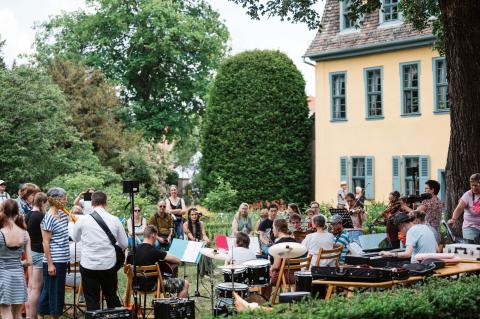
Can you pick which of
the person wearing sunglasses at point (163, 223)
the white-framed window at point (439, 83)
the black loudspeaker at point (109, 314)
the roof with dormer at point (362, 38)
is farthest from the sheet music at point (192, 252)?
the white-framed window at point (439, 83)

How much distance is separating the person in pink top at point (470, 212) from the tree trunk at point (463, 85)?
815 millimetres

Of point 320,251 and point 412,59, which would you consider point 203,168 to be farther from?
point 320,251

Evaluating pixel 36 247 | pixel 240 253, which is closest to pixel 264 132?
pixel 240 253

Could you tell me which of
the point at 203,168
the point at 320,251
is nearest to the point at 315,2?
the point at 320,251

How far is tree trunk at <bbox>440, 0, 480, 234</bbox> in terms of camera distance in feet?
52.1

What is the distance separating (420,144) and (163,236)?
15387 mm

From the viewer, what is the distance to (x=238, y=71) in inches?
1410

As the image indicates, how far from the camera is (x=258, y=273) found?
13.2 meters

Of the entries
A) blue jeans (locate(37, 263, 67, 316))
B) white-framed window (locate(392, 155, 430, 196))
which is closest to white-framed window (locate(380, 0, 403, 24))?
white-framed window (locate(392, 155, 430, 196))

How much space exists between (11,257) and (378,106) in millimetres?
23482

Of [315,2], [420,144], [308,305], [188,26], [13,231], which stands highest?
[188,26]

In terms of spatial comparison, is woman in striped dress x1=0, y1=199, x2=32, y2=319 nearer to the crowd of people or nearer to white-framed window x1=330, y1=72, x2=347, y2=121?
the crowd of people

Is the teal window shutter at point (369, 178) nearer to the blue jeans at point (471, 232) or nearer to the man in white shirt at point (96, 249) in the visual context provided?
the blue jeans at point (471, 232)

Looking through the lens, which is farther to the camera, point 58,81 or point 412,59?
point 58,81
